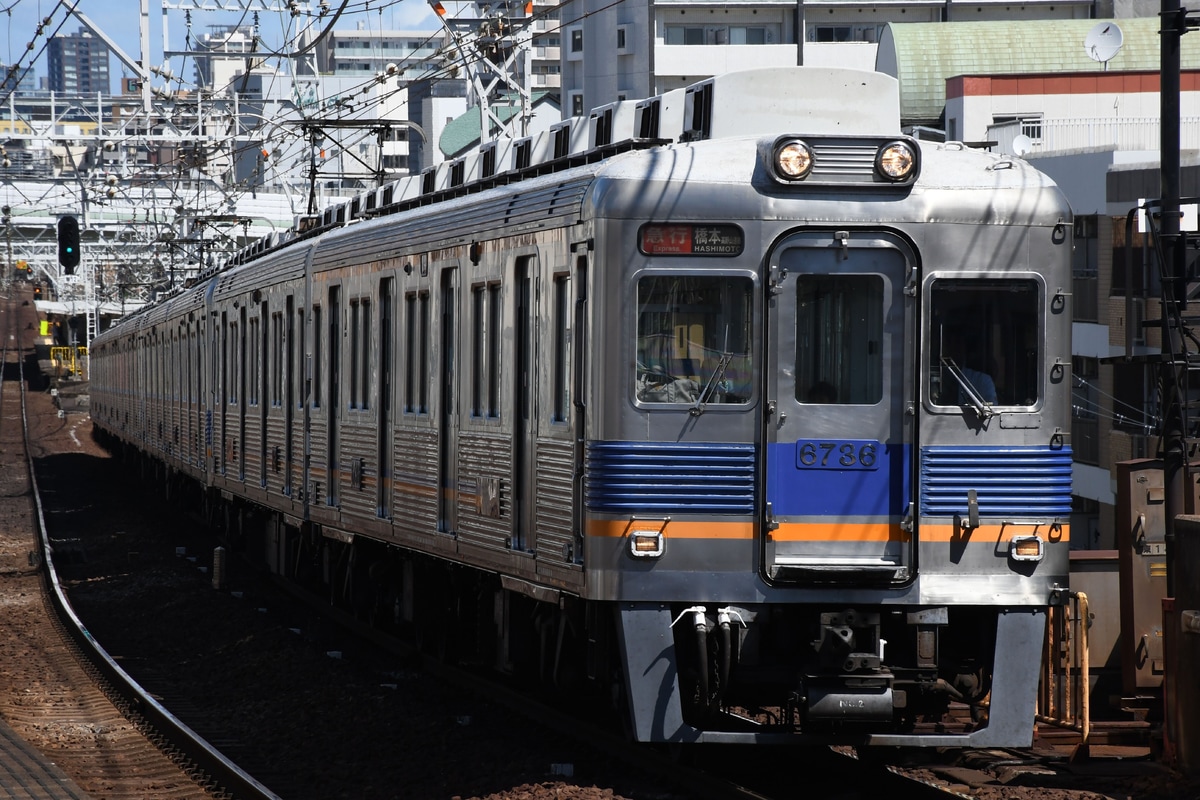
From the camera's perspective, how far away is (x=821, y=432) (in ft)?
26.6

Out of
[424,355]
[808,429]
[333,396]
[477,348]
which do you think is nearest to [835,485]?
[808,429]

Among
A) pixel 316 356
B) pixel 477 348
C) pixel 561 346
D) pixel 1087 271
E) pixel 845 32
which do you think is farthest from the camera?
pixel 845 32

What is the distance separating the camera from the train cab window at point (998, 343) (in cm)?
820

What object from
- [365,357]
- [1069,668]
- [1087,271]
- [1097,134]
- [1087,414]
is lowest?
[1069,668]

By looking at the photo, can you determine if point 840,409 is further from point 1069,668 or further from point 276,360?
point 276,360

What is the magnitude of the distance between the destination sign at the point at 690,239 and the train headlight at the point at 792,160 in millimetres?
346

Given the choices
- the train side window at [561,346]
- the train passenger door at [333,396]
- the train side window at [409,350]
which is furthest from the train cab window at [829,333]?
the train passenger door at [333,396]

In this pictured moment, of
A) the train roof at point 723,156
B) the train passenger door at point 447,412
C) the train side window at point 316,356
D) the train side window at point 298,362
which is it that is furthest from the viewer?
the train side window at point 298,362

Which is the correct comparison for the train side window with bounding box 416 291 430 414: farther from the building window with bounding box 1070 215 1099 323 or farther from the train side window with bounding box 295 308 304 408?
the building window with bounding box 1070 215 1099 323

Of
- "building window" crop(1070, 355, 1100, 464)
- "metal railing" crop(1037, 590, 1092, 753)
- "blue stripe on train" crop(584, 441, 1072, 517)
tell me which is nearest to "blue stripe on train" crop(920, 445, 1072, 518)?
"blue stripe on train" crop(584, 441, 1072, 517)

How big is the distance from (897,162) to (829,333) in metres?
0.86

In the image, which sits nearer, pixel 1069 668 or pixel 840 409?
pixel 840 409

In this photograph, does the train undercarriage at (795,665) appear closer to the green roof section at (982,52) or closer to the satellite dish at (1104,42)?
the satellite dish at (1104,42)

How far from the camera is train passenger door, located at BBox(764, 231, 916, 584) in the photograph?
317 inches
